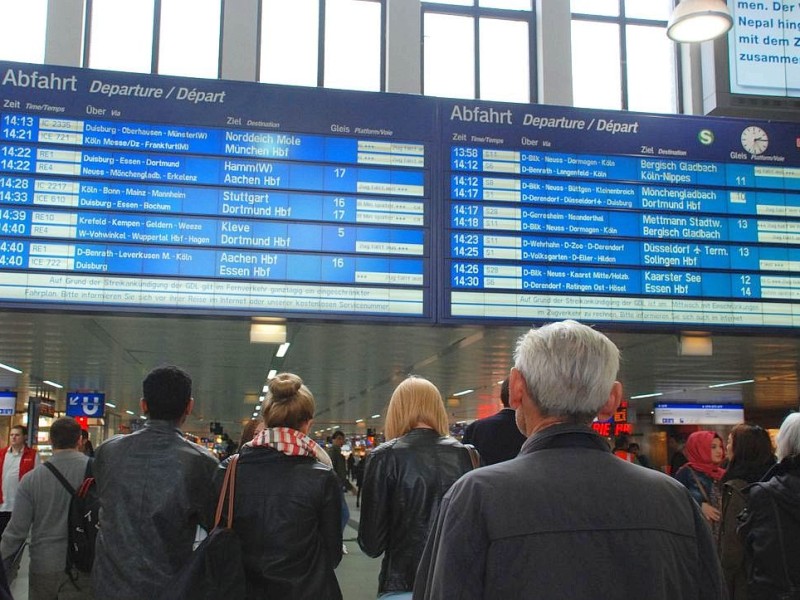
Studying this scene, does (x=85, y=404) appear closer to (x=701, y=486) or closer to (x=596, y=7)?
(x=596, y=7)

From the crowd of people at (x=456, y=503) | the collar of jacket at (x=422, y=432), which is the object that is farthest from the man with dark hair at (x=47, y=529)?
the collar of jacket at (x=422, y=432)

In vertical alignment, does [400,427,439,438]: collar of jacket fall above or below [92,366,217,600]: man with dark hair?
above

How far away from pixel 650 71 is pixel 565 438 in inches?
500

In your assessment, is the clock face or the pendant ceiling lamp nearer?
the pendant ceiling lamp

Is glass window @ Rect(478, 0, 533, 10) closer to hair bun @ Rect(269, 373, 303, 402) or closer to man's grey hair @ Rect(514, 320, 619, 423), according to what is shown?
hair bun @ Rect(269, 373, 303, 402)

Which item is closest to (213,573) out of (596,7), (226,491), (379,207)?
(226,491)

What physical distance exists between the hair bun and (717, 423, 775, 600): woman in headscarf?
260 centimetres

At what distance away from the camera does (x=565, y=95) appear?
1227 cm

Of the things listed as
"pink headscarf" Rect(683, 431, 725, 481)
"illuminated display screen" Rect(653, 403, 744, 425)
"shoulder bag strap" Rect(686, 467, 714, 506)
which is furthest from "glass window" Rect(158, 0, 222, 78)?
"illuminated display screen" Rect(653, 403, 744, 425)

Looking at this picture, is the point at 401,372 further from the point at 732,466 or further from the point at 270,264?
the point at 732,466

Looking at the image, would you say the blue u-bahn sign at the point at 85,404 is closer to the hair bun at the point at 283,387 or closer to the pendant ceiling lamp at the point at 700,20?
the pendant ceiling lamp at the point at 700,20

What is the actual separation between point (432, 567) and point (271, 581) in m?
1.72

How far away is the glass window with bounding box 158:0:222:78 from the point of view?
12.0m

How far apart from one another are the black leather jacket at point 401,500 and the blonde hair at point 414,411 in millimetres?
112
